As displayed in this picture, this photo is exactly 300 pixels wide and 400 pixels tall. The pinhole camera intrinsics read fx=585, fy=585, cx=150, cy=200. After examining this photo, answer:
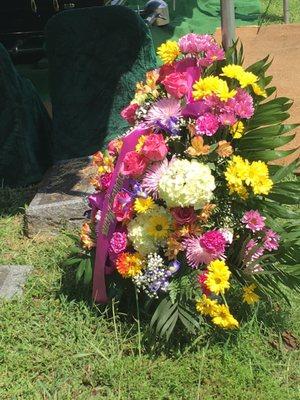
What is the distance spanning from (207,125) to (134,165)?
0.35 m

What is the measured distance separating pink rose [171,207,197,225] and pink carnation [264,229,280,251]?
37 centimetres

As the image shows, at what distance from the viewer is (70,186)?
4.18 metres

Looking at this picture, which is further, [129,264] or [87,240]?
[87,240]

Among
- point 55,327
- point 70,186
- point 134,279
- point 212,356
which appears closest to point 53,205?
point 70,186

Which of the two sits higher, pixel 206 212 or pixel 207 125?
pixel 207 125

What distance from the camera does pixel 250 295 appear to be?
2611mm

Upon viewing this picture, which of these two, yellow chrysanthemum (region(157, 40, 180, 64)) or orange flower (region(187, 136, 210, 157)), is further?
yellow chrysanthemum (region(157, 40, 180, 64))

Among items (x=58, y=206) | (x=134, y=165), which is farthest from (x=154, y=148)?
(x=58, y=206)

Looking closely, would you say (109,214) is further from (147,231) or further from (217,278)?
(217,278)

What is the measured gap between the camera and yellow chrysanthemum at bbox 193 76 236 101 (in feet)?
8.15

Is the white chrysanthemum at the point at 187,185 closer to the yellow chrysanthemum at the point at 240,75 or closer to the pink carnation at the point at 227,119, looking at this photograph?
the pink carnation at the point at 227,119

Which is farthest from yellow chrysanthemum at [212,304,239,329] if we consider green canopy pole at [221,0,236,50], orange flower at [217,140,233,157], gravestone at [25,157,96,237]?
gravestone at [25,157,96,237]

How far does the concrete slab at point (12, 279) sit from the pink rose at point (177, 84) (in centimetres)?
139

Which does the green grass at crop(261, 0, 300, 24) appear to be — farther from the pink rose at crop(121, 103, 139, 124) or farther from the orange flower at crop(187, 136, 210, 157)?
the orange flower at crop(187, 136, 210, 157)
